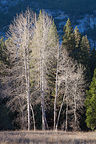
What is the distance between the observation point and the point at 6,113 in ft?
74.4

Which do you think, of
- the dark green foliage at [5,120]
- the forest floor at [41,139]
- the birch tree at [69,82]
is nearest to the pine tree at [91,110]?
the birch tree at [69,82]

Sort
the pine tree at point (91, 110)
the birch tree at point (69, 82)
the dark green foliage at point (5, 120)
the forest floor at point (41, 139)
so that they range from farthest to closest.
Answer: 1. the pine tree at point (91, 110)
2. the dark green foliage at point (5, 120)
3. the birch tree at point (69, 82)
4. the forest floor at point (41, 139)

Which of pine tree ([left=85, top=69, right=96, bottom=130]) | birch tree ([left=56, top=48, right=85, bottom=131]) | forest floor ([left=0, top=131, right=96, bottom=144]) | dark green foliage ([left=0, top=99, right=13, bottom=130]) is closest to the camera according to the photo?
forest floor ([left=0, top=131, right=96, bottom=144])

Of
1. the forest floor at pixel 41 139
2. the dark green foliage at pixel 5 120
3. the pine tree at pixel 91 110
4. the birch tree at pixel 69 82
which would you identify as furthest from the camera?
the pine tree at pixel 91 110

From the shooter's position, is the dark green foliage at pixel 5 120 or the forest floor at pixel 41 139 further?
the dark green foliage at pixel 5 120

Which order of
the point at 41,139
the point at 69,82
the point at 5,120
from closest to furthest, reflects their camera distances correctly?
the point at 41,139 → the point at 69,82 → the point at 5,120

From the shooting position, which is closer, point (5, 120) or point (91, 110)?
point (5, 120)

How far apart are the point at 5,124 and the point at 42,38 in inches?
468

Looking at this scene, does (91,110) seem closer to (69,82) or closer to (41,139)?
(69,82)

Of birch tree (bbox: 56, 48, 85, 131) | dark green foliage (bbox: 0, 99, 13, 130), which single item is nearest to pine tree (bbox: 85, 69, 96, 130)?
birch tree (bbox: 56, 48, 85, 131)

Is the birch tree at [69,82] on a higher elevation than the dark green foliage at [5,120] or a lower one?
higher

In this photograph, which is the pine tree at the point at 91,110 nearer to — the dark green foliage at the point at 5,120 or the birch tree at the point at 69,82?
the birch tree at the point at 69,82

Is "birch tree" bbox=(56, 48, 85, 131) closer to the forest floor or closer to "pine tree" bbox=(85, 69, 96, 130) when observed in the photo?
"pine tree" bbox=(85, 69, 96, 130)

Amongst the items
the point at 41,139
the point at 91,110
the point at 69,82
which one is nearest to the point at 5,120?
the point at 69,82
